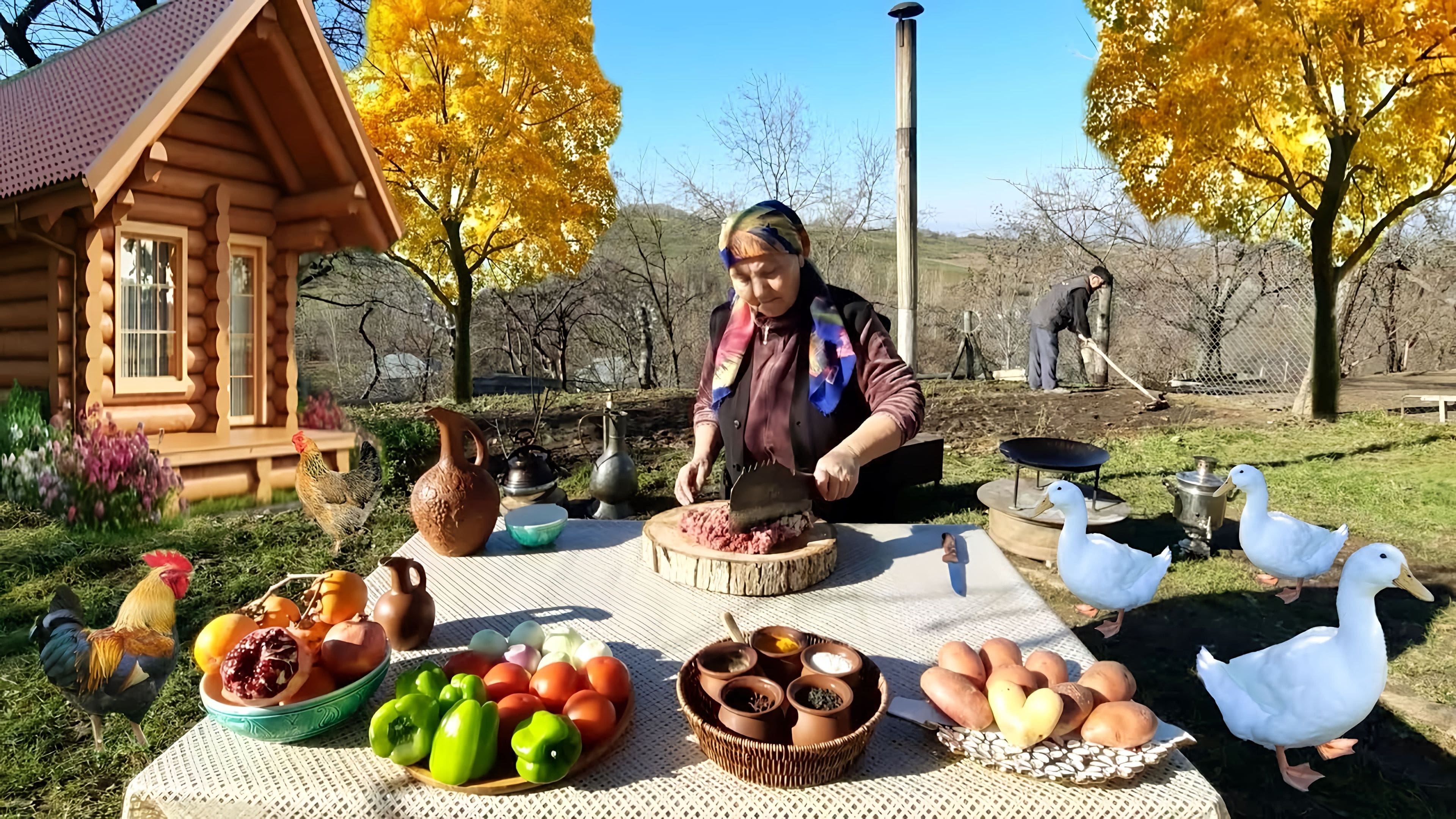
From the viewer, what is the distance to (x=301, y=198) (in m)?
2.30

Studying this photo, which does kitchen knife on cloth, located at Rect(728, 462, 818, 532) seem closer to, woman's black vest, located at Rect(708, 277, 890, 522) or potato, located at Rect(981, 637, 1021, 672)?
woman's black vest, located at Rect(708, 277, 890, 522)

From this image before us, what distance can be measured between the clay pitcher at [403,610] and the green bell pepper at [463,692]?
14.6 inches

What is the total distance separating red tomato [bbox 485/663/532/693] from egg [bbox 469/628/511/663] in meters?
0.08

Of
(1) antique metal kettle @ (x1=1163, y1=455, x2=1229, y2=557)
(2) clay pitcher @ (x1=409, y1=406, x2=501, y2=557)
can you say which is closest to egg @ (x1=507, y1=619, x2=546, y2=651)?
(2) clay pitcher @ (x1=409, y1=406, x2=501, y2=557)

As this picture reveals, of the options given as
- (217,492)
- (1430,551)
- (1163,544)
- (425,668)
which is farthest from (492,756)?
(1430,551)

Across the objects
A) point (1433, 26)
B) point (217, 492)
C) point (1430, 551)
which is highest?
point (1433, 26)

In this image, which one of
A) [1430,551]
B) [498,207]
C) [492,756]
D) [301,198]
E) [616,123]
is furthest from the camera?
[616,123]

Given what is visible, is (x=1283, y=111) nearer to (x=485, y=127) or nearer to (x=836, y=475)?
(x=485, y=127)

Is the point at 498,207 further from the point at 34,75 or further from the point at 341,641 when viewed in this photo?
the point at 341,641

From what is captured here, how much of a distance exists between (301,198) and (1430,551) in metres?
5.62

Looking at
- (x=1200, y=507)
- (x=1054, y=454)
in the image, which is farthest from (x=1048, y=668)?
(x=1200, y=507)

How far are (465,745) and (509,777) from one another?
0.28 ft

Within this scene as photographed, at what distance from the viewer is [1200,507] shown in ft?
12.6

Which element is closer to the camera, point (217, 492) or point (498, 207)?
point (217, 492)
